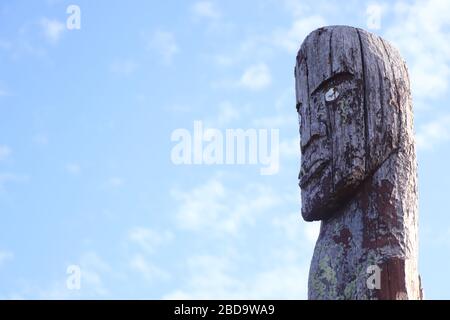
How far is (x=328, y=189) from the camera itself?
8.07m

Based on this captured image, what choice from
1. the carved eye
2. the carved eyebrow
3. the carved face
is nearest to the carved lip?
the carved face

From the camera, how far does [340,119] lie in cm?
817

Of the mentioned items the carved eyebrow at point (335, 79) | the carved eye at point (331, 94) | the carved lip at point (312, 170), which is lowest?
the carved lip at point (312, 170)

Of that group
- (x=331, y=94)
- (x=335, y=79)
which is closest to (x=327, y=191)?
(x=331, y=94)

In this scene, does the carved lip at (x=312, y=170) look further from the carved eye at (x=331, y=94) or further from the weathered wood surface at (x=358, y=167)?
the carved eye at (x=331, y=94)

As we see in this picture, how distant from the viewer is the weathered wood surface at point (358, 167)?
25.3 feet

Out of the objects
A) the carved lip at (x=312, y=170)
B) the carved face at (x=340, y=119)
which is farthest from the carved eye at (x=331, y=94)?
the carved lip at (x=312, y=170)

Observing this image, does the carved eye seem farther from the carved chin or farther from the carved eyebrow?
the carved chin

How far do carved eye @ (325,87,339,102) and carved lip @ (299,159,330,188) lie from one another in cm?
51
